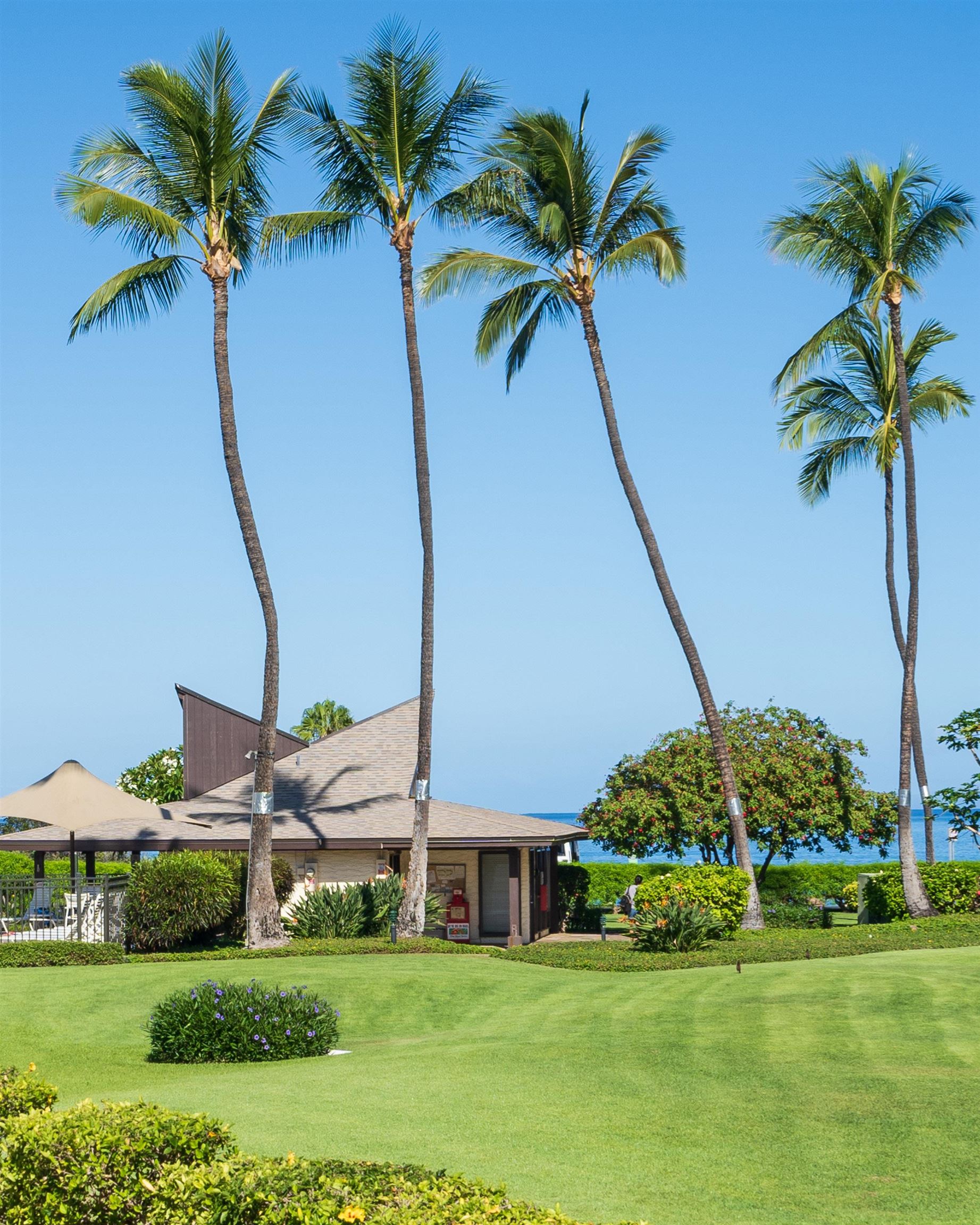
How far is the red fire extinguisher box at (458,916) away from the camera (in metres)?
29.4

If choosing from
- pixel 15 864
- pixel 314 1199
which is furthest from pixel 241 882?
pixel 15 864

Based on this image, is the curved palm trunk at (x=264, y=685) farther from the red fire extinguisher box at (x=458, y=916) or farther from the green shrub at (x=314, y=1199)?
the green shrub at (x=314, y=1199)

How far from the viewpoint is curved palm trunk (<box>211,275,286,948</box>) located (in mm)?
23141

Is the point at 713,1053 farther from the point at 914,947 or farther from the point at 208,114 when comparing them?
the point at 208,114

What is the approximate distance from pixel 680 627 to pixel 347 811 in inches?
348

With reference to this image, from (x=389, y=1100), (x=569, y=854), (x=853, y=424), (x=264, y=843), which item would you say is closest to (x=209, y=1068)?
(x=389, y=1100)

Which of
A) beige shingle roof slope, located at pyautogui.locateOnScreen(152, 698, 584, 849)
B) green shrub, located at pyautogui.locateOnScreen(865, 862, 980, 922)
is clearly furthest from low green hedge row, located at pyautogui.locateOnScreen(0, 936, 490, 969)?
green shrub, located at pyautogui.locateOnScreen(865, 862, 980, 922)

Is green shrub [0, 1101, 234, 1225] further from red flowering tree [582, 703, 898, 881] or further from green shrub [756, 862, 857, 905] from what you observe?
green shrub [756, 862, 857, 905]

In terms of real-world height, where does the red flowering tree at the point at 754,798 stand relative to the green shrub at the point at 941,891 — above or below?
above

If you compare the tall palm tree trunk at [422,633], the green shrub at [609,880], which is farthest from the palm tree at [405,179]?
the green shrub at [609,880]

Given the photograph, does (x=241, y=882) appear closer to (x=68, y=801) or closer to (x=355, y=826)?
(x=355, y=826)

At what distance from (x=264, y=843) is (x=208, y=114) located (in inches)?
542

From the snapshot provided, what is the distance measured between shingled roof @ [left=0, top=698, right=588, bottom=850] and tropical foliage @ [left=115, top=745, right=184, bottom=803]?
1358 centimetres

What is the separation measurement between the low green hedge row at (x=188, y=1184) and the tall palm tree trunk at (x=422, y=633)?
16952 millimetres
